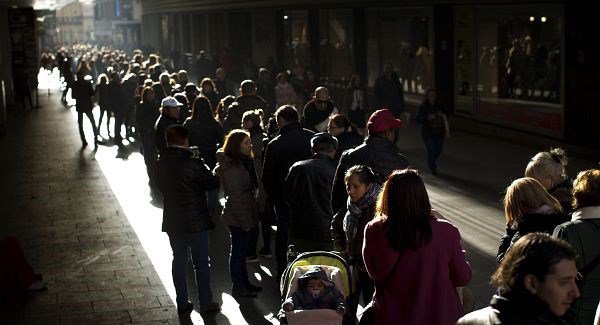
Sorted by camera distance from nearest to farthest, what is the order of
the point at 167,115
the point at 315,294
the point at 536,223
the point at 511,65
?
the point at 536,223
the point at 315,294
the point at 167,115
the point at 511,65

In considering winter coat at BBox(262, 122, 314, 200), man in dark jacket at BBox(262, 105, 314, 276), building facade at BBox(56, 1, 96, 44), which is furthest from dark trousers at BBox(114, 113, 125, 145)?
building facade at BBox(56, 1, 96, 44)

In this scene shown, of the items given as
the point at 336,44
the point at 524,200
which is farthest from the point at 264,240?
the point at 336,44

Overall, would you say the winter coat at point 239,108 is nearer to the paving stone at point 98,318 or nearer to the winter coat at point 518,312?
the paving stone at point 98,318

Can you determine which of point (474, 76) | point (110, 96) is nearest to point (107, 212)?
point (110, 96)

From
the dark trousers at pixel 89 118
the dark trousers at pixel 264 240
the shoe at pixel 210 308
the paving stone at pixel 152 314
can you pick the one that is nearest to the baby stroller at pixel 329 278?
the shoe at pixel 210 308

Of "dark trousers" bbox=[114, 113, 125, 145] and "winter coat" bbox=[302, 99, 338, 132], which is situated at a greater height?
"winter coat" bbox=[302, 99, 338, 132]

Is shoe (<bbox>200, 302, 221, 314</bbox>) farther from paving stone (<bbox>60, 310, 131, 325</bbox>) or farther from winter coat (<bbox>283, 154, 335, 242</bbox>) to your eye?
winter coat (<bbox>283, 154, 335, 242</bbox>)

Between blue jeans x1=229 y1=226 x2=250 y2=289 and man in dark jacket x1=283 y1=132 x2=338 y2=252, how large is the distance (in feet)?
3.68

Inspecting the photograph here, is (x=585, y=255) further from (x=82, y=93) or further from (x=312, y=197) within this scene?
(x=82, y=93)

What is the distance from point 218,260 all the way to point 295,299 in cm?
→ 480

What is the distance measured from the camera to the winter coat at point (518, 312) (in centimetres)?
418

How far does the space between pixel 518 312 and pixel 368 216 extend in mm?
3879

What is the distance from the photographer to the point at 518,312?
4.21 m

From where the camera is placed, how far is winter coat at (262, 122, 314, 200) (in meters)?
10.8
